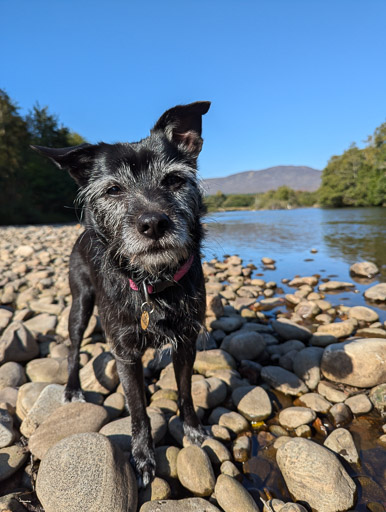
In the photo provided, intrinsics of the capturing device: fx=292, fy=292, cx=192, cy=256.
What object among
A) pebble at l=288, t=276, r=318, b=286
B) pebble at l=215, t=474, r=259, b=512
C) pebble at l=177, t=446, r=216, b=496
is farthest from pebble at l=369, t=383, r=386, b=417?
pebble at l=288, t=276, r=318, b=286

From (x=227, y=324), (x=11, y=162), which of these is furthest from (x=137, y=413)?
(x=11, y=162)

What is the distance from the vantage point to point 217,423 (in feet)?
10.6

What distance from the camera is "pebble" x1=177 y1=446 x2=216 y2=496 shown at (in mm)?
2402

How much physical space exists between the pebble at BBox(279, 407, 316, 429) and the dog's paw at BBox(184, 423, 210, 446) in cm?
86

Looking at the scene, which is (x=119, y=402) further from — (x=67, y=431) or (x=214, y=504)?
(x=214, y=504)

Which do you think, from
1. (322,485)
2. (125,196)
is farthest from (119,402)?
(125,196)

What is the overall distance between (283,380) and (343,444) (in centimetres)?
107

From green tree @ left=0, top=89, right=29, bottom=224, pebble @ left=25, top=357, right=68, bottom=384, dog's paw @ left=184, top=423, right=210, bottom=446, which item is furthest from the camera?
green tree @ left=0, top=89, right=29, bottom=224

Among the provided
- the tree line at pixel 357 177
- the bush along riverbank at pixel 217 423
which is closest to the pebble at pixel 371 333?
the bush along riverbank at pixel 217 423

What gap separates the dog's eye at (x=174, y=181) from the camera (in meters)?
2.68

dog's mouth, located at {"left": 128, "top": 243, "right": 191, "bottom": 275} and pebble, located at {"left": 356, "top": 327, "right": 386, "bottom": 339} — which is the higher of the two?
dog's mouth, located at {"left": 128, "top": 243, "right": 191, "bottom": 275}

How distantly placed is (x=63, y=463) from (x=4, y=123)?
41.8 m

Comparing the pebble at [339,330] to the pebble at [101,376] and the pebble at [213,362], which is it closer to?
the pebble at [213,362]

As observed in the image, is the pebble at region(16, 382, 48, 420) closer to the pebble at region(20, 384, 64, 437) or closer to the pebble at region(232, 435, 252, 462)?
the pebble at region(20, 384, 64, 437)
